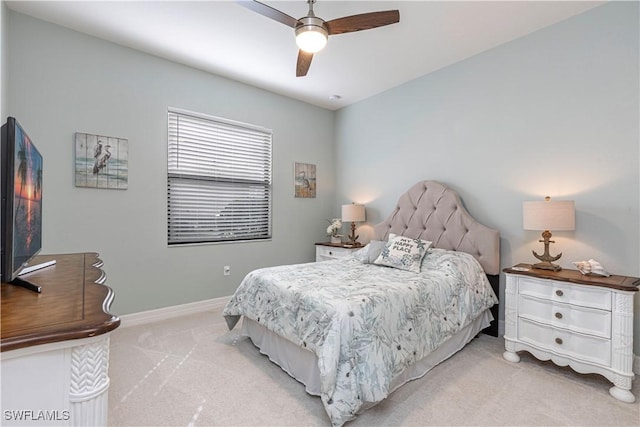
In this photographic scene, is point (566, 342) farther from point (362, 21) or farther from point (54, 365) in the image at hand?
point (54, 365)

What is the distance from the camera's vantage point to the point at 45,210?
273cm

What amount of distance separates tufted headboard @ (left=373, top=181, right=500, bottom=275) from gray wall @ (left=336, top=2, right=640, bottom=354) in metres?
0.18

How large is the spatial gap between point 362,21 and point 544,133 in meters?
1.98

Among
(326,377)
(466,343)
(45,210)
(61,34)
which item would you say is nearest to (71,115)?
(61,34)

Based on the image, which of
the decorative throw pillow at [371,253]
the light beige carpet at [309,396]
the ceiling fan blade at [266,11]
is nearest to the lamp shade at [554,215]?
the light beige carpet at [309,396]

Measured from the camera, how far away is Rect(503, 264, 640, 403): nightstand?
6.52ft

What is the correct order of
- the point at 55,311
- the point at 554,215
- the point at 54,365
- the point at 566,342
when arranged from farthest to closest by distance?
the point at 554,215
the point at 566,342
the point at 55,311
the point at 54,365

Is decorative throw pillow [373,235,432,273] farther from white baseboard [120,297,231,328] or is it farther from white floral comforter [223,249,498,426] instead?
white baseboard [120,297,231,328]

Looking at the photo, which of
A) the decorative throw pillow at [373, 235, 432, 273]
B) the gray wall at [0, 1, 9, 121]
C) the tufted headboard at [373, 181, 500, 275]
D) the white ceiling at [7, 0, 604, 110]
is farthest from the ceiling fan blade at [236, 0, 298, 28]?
the tufted headboard at [373, 181, 500, 275]

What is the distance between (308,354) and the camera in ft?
6.61

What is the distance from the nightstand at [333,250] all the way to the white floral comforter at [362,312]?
1.01 m

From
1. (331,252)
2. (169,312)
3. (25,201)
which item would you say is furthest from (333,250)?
(25,201)

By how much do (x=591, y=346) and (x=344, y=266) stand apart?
192cm

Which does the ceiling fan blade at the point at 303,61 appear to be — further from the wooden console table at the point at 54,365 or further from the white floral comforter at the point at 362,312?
the wooden console table at the point at 54,365
